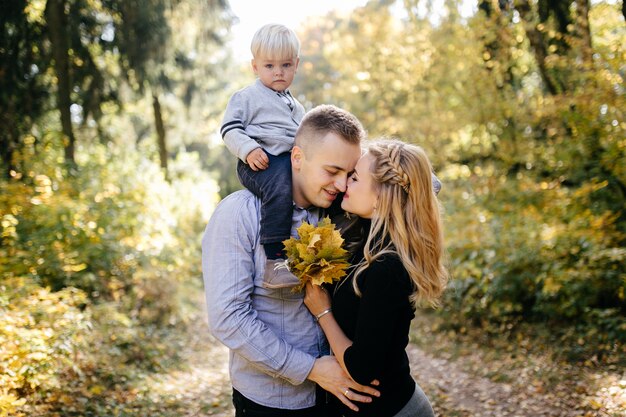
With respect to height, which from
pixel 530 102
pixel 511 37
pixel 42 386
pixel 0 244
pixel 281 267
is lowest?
pixel 42 386

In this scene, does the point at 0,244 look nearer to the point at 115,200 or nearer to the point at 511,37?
the point at 115,200

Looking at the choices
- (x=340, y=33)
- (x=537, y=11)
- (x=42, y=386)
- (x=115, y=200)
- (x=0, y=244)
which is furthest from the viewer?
(x=340, y=33)

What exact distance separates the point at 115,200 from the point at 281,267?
798cm

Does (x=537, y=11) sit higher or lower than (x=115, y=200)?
higher

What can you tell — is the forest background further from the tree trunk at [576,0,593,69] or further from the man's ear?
the man's ear

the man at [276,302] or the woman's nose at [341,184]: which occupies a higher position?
the woman's nose at [341,184]

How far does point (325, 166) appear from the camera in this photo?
2627 millimetres

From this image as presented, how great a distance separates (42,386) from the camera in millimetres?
5273

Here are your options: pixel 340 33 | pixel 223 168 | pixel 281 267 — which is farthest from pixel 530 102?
pixel 223 168

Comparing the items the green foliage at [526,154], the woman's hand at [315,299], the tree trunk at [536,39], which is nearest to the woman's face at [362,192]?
the woman's hand at [315,299]

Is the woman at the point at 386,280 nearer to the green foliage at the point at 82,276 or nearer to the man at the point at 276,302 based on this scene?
the man at the point at 276,302

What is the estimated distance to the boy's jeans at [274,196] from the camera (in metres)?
2.65

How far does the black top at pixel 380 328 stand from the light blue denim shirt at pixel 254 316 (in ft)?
0.66

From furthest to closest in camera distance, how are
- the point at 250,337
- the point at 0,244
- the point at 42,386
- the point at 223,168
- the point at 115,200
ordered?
the point at 223,168, the point at 115,200, the point at 0,244, the point at 42,386, the point at 250,337
